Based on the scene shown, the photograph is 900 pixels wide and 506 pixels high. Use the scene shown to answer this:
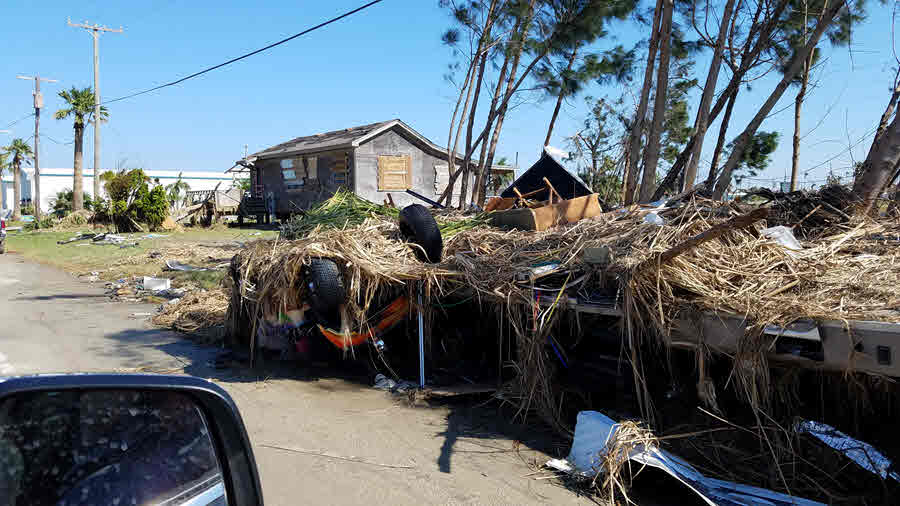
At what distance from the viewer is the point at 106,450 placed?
4.98 ft

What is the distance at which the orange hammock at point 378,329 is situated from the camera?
5980mm

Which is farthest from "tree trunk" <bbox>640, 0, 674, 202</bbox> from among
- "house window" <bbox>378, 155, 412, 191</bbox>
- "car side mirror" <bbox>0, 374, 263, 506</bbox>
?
"house window" <bbox>378, 155, 412, 191</bbox>

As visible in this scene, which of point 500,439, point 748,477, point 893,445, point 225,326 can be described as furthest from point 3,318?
point 893,445

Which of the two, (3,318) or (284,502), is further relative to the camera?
(3,318)

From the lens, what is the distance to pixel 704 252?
15.0 ft

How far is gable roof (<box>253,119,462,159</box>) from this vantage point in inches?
1016

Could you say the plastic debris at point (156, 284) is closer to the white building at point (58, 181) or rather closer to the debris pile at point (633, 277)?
the debris pile at point (633, 277)

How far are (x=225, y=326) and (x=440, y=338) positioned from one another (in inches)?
116

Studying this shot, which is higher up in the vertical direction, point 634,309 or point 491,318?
point 634,309

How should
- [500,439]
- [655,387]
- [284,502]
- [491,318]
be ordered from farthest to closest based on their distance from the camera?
[491,318], [655,387], [500,439], [284,502]

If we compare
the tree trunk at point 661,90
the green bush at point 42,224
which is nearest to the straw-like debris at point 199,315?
the tree trunk at point 661,90

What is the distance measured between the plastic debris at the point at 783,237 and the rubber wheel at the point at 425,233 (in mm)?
3083

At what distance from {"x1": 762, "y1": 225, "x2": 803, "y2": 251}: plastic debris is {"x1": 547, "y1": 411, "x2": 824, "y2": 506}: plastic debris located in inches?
77.8

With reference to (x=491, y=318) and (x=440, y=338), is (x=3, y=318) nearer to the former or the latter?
(x=440, y=338)
